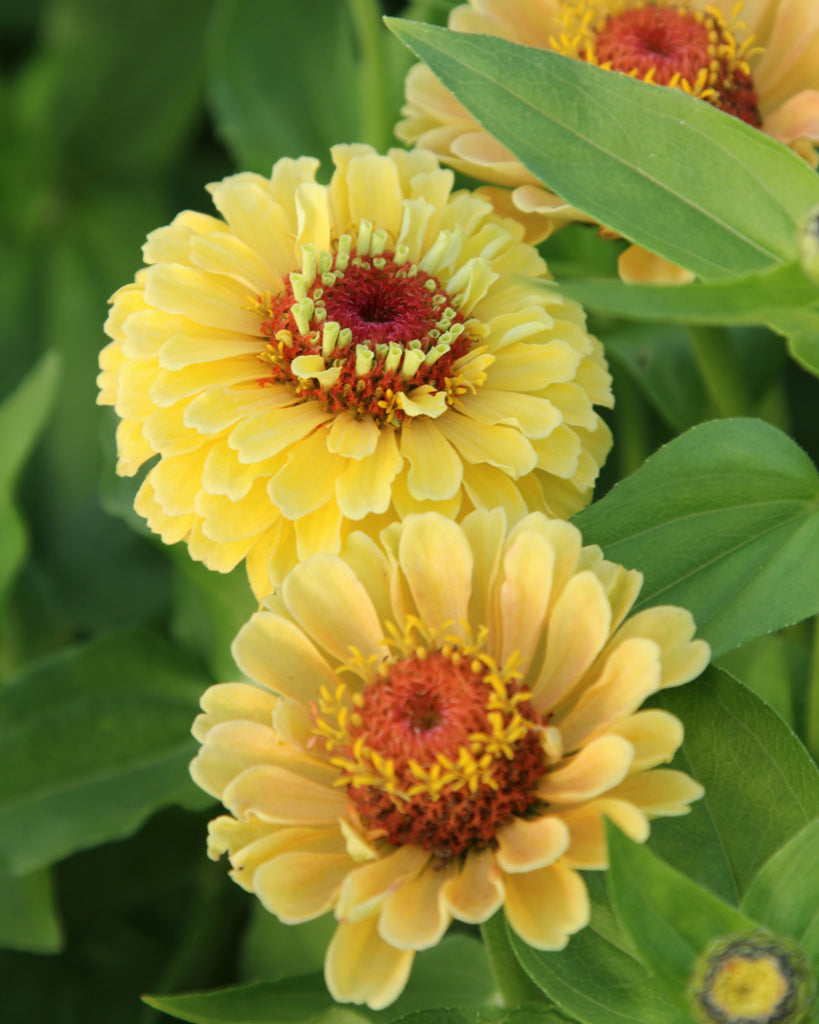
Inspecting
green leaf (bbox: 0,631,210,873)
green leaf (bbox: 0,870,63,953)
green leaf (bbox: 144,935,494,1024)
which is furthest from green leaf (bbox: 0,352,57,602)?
green leaf (bbox: 144,935,494,1024)

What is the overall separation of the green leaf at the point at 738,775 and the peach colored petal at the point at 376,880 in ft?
0.38

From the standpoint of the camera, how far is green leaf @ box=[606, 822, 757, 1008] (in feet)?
1.36

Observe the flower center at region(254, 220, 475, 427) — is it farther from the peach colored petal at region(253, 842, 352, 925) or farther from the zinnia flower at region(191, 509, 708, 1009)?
the peach colored petal at region(253, 842, 352, 925)

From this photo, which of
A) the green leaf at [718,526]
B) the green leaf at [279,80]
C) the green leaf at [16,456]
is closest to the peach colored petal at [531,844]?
the green leaf at [718,526]

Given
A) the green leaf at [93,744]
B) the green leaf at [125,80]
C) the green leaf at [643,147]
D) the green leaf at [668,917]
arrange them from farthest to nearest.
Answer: the green leaf at [125,80] < the green leaf at [93,744] < the green leaf at [643,147] < the green leaf at [668,917]

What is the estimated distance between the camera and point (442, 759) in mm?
481

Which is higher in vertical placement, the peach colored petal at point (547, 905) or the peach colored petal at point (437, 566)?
the peach colored petal at point (437, 566)

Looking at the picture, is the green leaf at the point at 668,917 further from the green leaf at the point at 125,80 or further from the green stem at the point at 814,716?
the green leaf at the point at 125,80

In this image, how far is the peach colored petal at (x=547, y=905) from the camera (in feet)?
1.40

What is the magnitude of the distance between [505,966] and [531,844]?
13 centimetres

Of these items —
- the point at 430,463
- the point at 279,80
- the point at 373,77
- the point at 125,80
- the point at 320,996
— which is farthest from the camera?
the point at 125,80

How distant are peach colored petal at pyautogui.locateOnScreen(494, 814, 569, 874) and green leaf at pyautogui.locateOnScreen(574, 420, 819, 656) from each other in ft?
0.36

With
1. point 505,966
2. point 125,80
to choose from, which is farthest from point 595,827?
point 125,80

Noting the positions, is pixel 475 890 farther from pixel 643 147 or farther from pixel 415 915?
pixel 643 147
